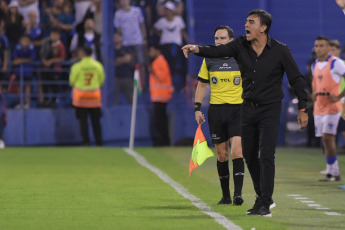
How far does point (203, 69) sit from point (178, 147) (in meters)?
12.6

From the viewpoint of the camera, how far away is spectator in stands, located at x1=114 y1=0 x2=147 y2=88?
80.8ft

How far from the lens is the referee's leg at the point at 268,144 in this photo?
30.4 feet

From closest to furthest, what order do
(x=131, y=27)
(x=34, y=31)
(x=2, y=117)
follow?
(x=2, y=117)
(x=34, y=31)
(x=131, y=27)

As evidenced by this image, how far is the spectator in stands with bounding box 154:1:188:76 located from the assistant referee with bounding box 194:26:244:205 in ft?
45.9

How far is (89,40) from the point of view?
2398 cm

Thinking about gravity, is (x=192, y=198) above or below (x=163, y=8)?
below

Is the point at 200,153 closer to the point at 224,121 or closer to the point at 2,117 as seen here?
the point at 224,121

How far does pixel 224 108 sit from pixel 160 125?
13.4m

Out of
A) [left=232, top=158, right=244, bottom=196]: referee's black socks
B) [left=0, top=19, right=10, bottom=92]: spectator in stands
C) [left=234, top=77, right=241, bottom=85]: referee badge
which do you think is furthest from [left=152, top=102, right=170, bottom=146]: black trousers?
[left=232, top=158, right=244, bottom=196]: referee's black socks

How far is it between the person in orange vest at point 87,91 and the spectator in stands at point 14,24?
195 centimetres

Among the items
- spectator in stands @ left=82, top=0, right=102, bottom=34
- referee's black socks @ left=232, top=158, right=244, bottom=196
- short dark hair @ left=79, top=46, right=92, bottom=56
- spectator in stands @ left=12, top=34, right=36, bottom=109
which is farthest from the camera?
spectator in stands @ left=82, top=0, right=102, bottom=34

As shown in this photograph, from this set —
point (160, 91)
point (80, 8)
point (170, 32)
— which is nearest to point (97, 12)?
point (80, 8)

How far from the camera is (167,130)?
2422cm

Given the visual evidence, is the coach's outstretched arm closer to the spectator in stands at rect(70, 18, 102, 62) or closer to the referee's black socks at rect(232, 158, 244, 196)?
the referee's black socks at rect(232, 158, 244, 196)
